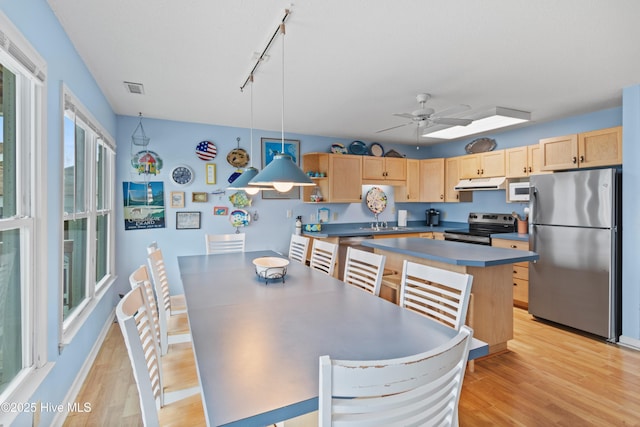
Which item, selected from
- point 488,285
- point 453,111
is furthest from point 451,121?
point 488,285

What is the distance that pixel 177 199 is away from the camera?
419cm

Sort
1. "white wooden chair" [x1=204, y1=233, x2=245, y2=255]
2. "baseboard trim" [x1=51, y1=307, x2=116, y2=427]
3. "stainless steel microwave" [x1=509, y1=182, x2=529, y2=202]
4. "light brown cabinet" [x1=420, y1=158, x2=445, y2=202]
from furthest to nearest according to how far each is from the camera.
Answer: "light brown cabinet" [x1=420, y1=158, x2=445, y2=202] < "stainless steel microwave" [x1=509, y1=182, x2=529, y2=202] < "white wooden chair" [x1=204, y1=233, x2=245, y2=255] < "baseboard trim" [x1=51, y1=307, x2=116, y2=427]

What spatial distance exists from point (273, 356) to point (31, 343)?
1318 millimetres

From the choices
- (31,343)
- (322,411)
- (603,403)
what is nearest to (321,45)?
(322,411)

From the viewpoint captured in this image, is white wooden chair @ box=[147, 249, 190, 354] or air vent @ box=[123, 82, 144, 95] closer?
white wooden chair @ box=[147, 249, 190, 354]

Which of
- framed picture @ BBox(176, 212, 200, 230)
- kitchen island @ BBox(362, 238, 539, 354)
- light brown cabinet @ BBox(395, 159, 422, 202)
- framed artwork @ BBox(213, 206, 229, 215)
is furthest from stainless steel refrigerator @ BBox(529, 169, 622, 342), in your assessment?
framed picture @ BBox(176, 212, 200, 230)

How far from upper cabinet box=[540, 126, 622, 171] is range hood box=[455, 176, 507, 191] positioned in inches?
27.7

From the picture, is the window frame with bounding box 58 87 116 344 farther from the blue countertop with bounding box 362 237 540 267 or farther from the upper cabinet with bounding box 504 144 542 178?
the upper cabinet with bounding box 504 144 542 178

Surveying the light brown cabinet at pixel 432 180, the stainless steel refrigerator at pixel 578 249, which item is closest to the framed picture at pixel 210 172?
the light brown cabinet at pixel 432 180

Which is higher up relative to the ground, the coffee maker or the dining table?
the coffee maker

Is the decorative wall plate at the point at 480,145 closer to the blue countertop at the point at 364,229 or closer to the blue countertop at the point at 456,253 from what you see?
the blue countertop at the point at 364,229

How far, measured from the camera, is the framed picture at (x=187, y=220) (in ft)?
13.8

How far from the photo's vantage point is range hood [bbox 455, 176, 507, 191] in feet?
14.7

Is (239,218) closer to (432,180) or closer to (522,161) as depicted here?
(432,180)
